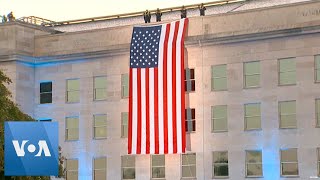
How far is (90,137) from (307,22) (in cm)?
1852

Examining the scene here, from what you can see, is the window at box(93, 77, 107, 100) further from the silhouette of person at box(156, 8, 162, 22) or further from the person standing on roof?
the person standing on roof

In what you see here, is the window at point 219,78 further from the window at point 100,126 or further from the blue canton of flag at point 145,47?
the window at point 100,126

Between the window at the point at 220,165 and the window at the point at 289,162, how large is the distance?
4114 millimetres

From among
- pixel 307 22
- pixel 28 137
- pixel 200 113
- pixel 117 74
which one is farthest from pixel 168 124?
pixel 28 137

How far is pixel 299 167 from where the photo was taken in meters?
62.2

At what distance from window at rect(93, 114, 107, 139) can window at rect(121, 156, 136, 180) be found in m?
2.47

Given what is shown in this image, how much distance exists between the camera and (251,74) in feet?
213

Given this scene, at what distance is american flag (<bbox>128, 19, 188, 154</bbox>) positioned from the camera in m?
65.1

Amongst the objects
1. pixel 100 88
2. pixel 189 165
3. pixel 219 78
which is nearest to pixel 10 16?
pixel 100 88

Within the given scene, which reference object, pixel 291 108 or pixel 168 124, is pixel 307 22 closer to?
pixel 291 108

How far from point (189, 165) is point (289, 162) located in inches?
298

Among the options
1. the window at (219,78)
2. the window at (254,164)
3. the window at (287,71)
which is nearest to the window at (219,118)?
the window at (219,78)

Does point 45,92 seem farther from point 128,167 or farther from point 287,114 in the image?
point 287,114

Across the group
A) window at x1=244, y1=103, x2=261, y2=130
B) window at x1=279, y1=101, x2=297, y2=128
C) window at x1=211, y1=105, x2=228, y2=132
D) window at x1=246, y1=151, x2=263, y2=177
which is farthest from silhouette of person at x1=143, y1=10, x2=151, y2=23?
window at x1=246, y1=151, x2=263, y2=177
